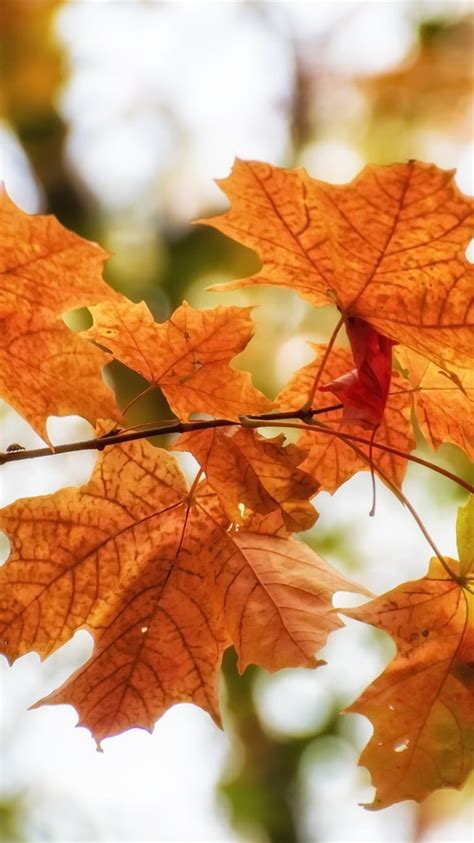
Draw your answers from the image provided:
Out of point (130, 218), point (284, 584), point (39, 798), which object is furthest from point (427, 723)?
point (39, 798)

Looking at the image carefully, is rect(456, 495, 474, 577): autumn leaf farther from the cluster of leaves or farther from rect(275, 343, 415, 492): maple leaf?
rect(275, 343, 415, 492): maple leaf

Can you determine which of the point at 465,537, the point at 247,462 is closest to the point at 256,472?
the point at 247,462

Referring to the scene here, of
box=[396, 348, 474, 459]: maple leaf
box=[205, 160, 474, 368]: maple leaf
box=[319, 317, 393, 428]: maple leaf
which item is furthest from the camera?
box=[396, 348, 474, 459]: maple leaf

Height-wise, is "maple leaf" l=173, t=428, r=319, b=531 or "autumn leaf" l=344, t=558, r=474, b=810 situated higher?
"maple leaf" l=173, t=428, r=319, b=531

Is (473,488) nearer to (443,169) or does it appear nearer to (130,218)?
(443,169)

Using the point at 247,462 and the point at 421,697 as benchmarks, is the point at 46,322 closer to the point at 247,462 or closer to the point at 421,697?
the point at 247,462

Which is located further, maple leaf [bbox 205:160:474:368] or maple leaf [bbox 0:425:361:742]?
maple leaf [bbox 0:425:361:742]

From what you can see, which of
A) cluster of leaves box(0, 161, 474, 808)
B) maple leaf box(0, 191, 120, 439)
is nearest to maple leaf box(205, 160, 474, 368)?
cluster of leaves box(0, 161, 474, 808)
